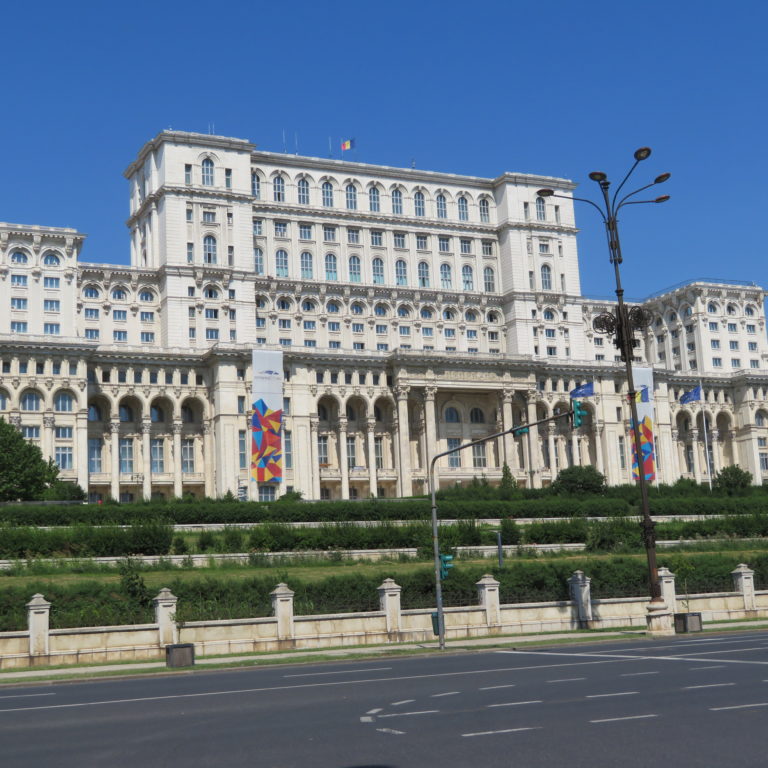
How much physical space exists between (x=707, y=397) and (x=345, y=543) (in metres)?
81.1

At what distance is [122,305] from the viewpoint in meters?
108

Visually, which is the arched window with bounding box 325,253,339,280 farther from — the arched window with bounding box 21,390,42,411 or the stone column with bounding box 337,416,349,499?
the arched window with bounding box 21,390,42,411

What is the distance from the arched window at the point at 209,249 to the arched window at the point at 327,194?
51.5 feet

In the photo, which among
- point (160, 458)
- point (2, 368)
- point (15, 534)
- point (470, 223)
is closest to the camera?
point (15, 534)

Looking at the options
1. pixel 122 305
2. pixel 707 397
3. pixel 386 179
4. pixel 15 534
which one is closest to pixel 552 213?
pixel 386 179

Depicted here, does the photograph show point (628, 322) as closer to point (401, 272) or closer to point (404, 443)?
point (404, 443)

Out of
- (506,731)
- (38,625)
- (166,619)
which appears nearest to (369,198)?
(166,619)

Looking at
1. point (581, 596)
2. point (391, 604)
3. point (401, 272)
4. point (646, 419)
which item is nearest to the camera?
point (391, 604)

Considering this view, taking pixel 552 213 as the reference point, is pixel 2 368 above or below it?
below

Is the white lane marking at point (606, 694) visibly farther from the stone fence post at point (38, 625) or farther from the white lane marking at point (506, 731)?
the stone fence post at point (38, 625)

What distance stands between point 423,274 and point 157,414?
3652 cm

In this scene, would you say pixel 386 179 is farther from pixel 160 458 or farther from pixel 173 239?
pixel 160 458

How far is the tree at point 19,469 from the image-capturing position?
7912 cm

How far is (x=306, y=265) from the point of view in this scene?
387ft
